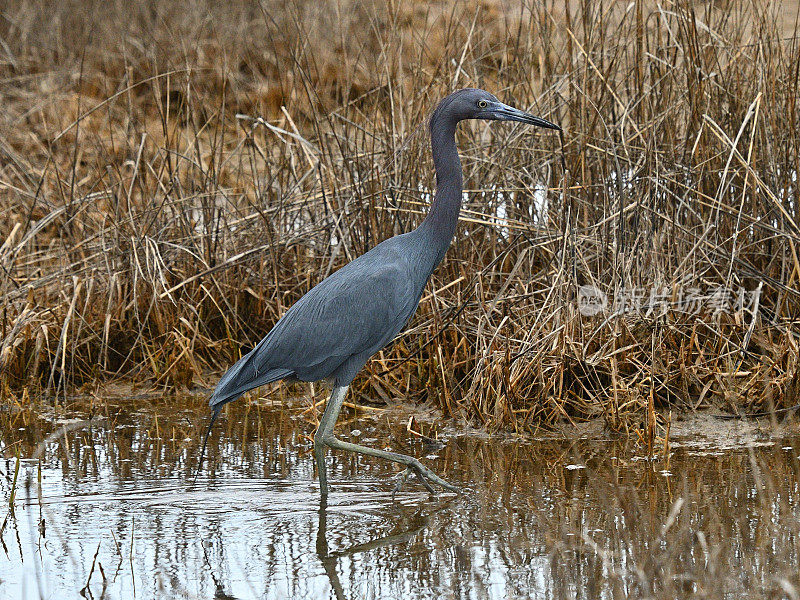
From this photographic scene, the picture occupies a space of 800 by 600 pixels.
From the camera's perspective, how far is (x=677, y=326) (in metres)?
5.14

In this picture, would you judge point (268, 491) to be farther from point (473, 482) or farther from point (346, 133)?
point (346, 133)

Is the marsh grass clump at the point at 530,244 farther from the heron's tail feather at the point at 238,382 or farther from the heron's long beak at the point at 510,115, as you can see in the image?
Result: the heron's tail feather at the point at 238,382

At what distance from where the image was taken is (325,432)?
4.50 meters

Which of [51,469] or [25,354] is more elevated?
[25,354]

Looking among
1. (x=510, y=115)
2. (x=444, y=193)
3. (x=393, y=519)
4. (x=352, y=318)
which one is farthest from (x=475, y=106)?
(x=393, y=519)

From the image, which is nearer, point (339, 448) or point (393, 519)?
point (393, 519)

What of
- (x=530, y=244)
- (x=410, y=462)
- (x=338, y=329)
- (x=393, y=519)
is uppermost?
(x=530, y=244)

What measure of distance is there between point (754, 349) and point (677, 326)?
43cm

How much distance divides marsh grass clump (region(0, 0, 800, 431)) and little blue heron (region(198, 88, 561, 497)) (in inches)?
25.2

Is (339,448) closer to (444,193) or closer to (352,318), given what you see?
(352,318)

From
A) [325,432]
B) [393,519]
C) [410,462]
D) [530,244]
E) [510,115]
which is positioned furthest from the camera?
[530,244]

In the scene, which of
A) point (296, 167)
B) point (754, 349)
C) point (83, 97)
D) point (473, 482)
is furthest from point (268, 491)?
point (83, 97)

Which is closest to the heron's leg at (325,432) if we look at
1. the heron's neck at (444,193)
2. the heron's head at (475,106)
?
the heron's neck at (444,193)

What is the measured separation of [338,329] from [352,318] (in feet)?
0.24
